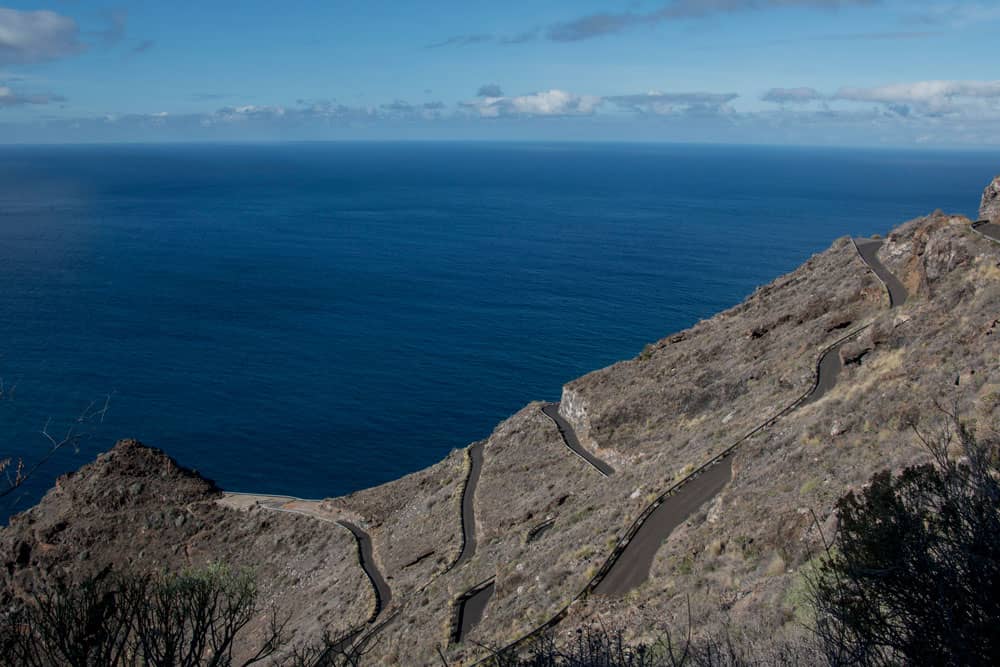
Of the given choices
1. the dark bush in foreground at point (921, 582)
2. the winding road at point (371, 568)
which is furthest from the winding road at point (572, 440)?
the dark bush in foreground at point (921, 582)

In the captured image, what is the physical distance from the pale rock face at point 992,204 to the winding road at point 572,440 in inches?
955

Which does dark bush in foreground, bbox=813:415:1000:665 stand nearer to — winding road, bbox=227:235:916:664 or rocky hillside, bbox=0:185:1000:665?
rocky hillside, bbox=0:185:1000:665

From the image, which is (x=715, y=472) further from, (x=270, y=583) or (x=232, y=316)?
(x=232, y=316)

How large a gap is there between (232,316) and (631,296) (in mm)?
52752

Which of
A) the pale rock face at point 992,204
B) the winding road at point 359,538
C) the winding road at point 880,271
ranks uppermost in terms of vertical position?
the pale rock face at point 992,204

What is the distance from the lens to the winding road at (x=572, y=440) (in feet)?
129

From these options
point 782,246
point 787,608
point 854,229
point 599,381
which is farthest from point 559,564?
point 854,229

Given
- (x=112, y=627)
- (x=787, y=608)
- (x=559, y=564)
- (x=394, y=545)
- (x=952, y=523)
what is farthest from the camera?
(x=394, y=545)

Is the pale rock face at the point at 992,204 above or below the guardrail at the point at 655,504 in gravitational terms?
above

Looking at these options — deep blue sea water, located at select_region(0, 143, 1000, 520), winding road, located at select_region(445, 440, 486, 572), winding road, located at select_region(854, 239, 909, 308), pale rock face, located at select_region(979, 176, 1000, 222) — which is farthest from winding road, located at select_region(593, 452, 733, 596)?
deep blue sea water, located at select_region(0, 143, 1000, 520)

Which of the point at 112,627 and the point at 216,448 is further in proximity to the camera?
the point at 216,448

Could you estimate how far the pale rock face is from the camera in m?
41.2

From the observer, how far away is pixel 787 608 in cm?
1630

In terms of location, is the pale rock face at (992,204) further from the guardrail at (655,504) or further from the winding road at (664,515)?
the winding road at (664,515)
